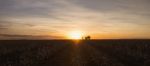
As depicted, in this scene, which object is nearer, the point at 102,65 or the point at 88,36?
the point at 102,65

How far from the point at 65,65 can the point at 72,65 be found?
855 mm

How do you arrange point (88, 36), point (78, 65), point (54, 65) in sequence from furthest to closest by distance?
point (88, 36) → point (54, 65) → point (78, 65)

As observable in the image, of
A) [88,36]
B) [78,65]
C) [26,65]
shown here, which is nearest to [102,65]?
[78,65]

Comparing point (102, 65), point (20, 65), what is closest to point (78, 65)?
point (102, 65)

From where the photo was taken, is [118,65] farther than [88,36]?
No

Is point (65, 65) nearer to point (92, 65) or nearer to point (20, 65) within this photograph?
point (92, 65)

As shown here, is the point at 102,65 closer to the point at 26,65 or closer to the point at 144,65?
the point at 144,65

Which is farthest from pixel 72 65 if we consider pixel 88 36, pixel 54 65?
pixel 88 36

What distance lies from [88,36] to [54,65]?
125 m

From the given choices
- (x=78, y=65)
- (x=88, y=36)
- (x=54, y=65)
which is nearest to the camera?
(x=78, y=65)

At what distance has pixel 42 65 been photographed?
19.6 meters

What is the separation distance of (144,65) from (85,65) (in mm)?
5109

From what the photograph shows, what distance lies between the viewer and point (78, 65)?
1806 cm

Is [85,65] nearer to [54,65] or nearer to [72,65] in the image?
[72,65]
